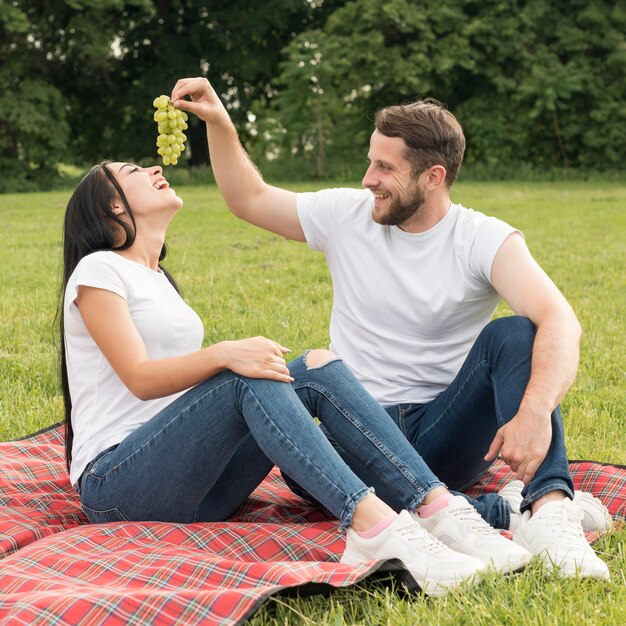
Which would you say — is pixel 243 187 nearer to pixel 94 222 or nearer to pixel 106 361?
pixel 94 222

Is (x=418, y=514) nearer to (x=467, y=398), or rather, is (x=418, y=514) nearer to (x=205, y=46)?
(x=467, y=398)

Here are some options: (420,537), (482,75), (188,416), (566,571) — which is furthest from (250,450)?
(482,75)

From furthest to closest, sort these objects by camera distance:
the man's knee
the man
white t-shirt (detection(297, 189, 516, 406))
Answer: white t-shirt (detection(297, 189, 516, 406)), the man, the man's knee

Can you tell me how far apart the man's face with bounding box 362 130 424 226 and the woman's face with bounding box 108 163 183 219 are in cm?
80

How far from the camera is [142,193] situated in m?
3.44

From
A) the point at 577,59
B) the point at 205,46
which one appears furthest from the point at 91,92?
the point at 577,59

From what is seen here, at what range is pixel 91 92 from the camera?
29469 millimetres

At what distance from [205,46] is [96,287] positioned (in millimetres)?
27657

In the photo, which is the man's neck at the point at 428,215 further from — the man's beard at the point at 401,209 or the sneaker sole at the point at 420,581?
the sneaker sole at the point at 420,581

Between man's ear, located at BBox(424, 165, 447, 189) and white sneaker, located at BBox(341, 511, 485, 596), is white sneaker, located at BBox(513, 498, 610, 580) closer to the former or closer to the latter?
white sneaker, located at BBox(341, 511, 485, 596)

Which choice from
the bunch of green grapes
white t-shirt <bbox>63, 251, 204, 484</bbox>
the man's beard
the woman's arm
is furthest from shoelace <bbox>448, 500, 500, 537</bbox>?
the bunch of green grapes

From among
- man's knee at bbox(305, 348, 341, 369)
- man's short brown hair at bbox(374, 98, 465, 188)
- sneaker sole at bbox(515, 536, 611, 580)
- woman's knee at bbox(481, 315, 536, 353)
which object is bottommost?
sneaker sole at bbox(515, 536, 611, 580)

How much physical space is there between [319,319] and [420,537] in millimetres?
4468

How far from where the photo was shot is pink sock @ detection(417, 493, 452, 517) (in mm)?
3102
